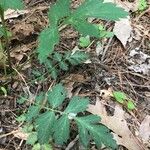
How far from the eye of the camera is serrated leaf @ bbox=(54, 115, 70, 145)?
68.3 inches

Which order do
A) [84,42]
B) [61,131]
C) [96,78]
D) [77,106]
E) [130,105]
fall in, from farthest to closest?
[84,42], [96,78], [130,105], [77,106], [61,131]

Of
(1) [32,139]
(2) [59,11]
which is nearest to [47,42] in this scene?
(2) [59,11]

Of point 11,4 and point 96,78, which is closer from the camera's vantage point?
point 11,4

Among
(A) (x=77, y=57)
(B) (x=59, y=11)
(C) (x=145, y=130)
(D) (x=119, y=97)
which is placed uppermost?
(B) (x=59, y=11)

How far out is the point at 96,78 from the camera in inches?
88.9

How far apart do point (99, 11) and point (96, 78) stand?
1.86 ft

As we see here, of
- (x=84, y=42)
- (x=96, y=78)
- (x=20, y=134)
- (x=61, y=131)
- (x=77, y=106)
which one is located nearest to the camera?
(x=61, y=131)

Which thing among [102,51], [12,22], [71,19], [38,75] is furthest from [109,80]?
[12,22]

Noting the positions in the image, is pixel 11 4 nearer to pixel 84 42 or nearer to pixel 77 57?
pixel 77 57

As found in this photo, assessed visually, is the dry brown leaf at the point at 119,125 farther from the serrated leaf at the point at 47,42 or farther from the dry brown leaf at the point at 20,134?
the serrated leaf at the point at 47,42

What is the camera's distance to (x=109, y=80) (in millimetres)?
2270

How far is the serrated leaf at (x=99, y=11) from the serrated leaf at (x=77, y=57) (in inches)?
17.1

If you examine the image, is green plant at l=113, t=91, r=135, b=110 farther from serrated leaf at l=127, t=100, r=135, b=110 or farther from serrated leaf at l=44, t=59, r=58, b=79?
serrated leaf at l=44, t=59, r=58, b=79

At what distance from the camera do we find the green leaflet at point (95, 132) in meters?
1.74
